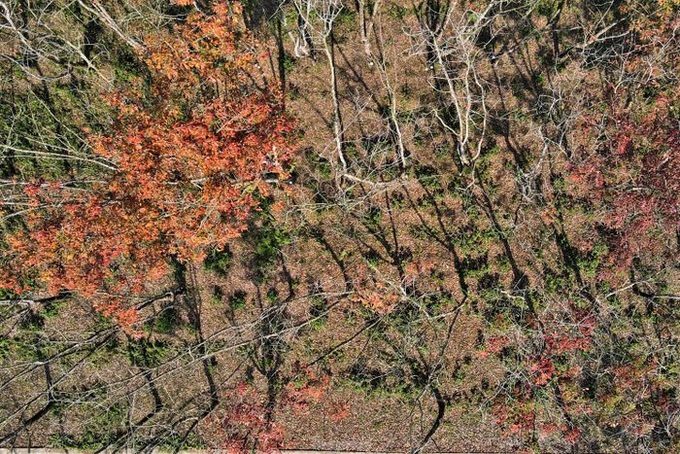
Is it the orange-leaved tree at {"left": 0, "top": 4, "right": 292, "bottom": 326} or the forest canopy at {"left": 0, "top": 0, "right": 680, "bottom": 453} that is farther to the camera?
the forest canopy at {"left": 0, "top": 0, "right": 680, "bottom": 453}

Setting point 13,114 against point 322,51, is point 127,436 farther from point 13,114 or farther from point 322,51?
point 322,51

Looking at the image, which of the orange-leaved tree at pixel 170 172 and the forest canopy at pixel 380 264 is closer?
the orange-leaved tree at pixel 170 172

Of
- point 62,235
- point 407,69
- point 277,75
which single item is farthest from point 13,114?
point 407,69

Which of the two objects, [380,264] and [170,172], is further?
[380,264]

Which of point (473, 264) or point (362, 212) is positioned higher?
point (362, 212)

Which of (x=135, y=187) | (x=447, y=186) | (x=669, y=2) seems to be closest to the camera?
(x=135, y=187)

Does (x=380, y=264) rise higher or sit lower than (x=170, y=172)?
lower

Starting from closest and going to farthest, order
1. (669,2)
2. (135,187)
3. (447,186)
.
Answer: (135,187) → (669,2) → (447,186)

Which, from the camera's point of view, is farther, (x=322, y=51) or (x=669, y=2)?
(x=322, y=51)
